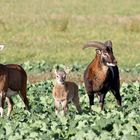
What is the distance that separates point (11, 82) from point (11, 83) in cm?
2

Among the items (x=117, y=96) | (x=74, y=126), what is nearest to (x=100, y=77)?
(x=117, y=96)

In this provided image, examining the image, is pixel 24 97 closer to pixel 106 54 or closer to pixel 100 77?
pixel 100 77

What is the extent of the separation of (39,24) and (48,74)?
16.0m

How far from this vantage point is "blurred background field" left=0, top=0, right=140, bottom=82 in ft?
91.5

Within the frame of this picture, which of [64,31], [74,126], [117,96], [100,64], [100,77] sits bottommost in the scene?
[74,126]

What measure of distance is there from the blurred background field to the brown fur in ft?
33.0

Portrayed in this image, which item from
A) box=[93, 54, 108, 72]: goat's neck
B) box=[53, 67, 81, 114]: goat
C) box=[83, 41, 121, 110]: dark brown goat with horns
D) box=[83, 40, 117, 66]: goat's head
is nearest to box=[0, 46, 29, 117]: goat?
box=[53, 67, 81, 114]: goat

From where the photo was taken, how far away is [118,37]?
34000 millimetres

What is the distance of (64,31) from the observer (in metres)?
36.2

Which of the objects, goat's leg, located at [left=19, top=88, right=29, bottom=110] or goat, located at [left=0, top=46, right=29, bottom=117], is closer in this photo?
goat, located at [left=0, top=46, right=29, bottom=117]

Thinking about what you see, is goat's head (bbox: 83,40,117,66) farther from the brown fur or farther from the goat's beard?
the brown fur

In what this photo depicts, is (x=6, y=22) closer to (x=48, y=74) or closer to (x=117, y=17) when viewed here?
(x=117, y=17)

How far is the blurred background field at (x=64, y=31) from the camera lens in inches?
1097

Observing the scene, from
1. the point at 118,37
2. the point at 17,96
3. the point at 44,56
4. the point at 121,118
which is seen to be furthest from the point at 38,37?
the point at 121,118
